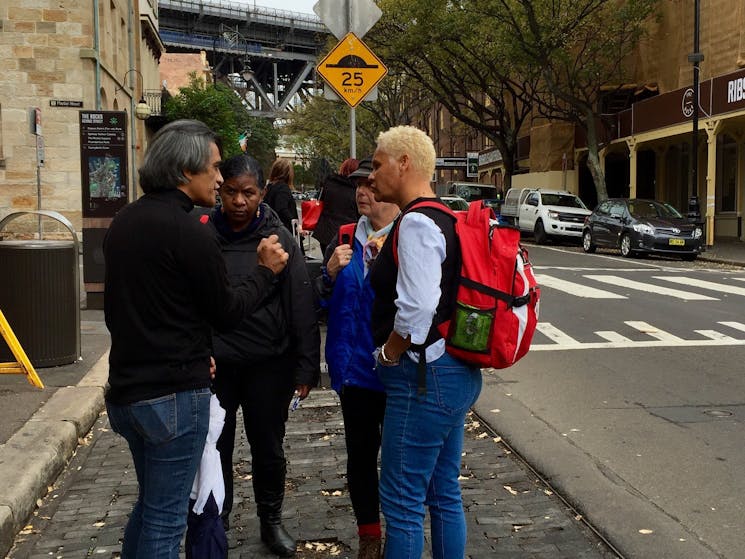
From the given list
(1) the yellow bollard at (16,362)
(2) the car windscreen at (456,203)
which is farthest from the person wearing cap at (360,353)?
(2) the car windscreen at (456,203)

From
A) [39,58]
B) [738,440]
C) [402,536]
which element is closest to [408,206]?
Answer: [402,536]

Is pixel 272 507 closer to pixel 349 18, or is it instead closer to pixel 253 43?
pixel 349 18

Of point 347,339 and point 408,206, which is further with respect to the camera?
point 347,339

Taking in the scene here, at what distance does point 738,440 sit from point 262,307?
367cm

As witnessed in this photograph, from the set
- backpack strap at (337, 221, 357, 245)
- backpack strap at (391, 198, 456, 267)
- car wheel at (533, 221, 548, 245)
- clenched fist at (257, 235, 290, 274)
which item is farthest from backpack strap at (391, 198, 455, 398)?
car wheel at (533, 221, 548, 245)

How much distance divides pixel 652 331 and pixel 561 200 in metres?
18.8

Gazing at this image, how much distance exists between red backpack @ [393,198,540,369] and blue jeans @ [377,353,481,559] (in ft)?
0.35

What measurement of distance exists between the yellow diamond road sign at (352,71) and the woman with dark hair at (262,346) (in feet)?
18.2

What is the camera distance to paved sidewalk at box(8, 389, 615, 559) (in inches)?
154

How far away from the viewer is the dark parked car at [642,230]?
20359 millimetres

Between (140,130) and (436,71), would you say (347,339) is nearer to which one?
(140,130)

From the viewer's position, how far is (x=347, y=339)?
11.6 ft

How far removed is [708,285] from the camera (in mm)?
14250

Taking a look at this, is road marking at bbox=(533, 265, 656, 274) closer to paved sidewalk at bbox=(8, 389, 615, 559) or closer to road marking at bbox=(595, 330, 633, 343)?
road marking at bbox=(595, 330, 633, 343)
